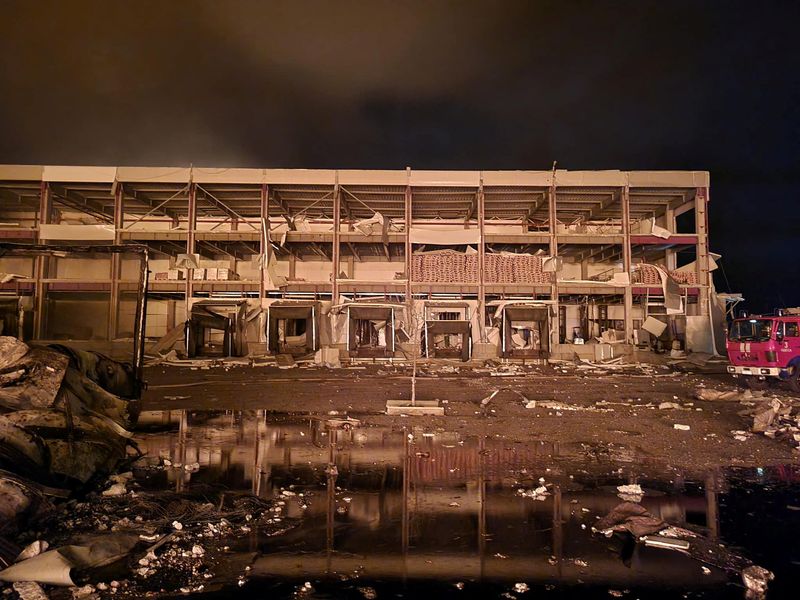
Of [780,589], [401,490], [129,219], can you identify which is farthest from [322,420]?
[129,219]

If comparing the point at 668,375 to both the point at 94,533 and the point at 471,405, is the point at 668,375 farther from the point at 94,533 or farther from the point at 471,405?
the point at 94,533

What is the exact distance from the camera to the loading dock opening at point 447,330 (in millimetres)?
21438

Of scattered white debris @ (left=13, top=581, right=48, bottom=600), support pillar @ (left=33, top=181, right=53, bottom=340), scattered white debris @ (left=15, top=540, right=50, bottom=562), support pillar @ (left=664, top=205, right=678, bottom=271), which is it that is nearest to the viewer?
scattered white debris @ (left=13, top=581, right=48, bottom=600)

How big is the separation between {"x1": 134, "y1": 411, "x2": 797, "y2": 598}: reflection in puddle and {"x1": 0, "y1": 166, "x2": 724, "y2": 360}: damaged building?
48.1 ft

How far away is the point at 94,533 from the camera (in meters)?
3.73

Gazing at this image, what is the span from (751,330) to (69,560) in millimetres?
15426

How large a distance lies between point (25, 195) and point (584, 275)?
110ft

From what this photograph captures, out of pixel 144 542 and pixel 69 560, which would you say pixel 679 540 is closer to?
pixel 144 542

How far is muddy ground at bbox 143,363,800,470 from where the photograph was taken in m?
6.59

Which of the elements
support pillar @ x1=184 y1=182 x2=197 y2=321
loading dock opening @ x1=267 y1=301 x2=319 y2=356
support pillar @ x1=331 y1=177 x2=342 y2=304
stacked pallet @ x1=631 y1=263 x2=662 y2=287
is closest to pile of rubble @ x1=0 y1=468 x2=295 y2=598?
loading dock opening @ x1=267 y1=301 x2=319 y2=356

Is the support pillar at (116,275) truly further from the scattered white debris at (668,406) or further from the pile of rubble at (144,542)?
the scattered white debris at (668,406)

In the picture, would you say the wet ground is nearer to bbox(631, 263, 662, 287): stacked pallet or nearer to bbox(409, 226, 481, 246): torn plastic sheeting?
bbox(409, 226, 481, 246): torn plastic sheeting

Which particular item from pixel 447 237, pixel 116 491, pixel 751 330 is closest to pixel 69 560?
pixel 116 491

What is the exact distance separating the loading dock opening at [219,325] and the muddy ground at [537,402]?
4.63 m
